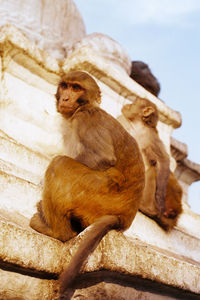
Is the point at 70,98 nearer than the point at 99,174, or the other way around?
the point at 99,174

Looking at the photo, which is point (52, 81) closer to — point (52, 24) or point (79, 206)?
point (52, 24)

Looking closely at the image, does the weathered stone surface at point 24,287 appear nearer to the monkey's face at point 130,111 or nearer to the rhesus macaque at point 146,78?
the monkey's face at point 130,111

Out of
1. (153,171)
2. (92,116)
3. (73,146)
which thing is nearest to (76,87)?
(92,116)

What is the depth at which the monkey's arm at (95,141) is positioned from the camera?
2141 millimetres

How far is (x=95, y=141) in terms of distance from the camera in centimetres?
219

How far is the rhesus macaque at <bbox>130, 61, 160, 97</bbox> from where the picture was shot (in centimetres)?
570

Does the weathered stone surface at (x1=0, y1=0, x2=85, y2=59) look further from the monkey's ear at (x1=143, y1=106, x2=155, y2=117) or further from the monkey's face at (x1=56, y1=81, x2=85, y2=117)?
the monkey's face at (x1=56, y1=81, x2=85, y2=117)

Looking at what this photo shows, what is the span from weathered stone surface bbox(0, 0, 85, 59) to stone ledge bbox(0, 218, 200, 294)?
11.0 feet

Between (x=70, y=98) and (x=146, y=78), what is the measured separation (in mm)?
3442

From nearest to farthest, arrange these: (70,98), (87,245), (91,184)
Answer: (87,245) < (91,184) < (70,98)

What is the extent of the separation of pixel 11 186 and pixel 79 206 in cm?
52

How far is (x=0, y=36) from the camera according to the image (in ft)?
11.9

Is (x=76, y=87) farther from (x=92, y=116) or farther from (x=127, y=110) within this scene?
(x=127, y=110)

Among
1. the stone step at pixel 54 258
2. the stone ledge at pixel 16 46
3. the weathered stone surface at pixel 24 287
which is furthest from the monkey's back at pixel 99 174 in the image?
the stone ledge at pixel 16 46
